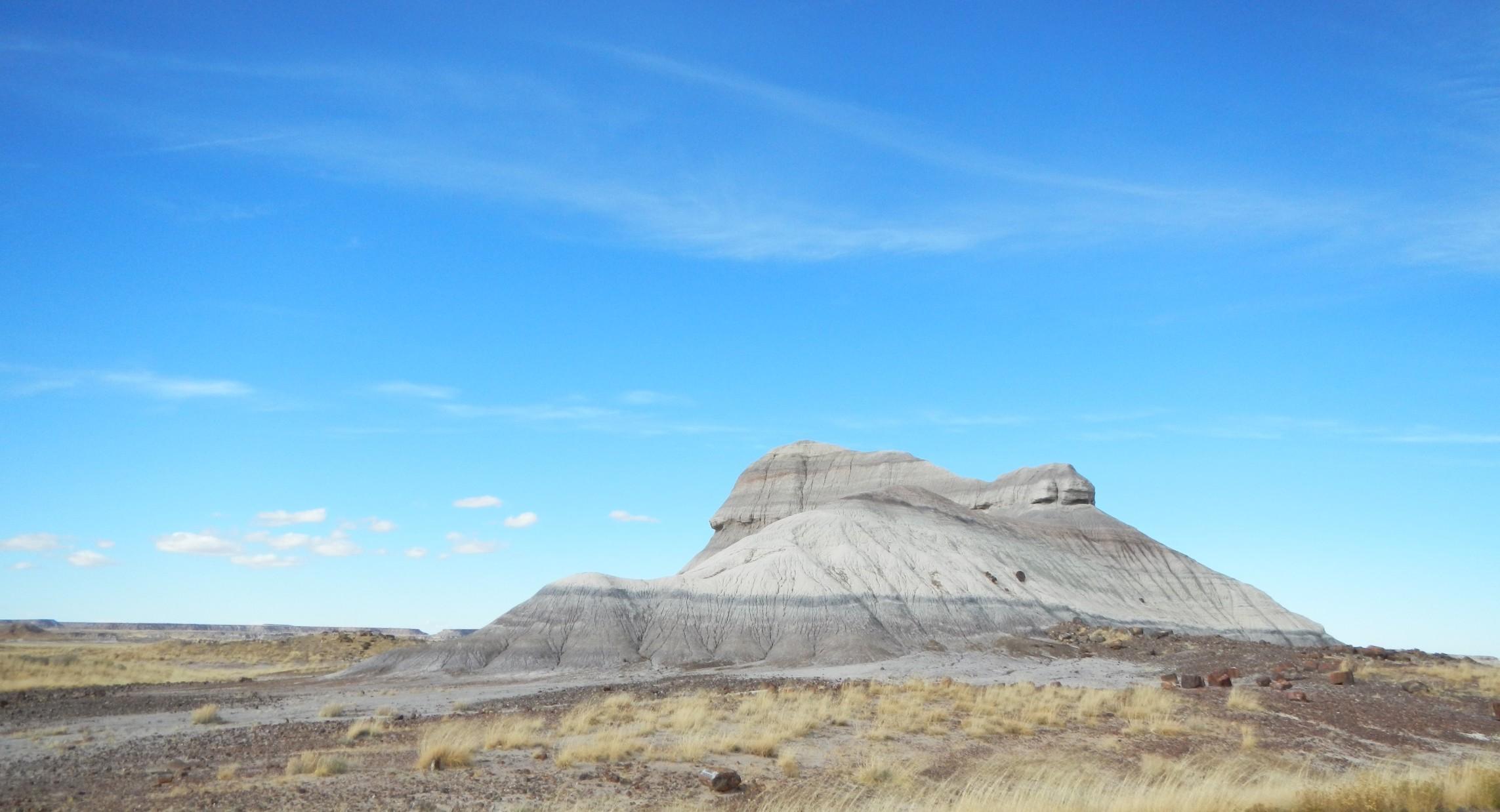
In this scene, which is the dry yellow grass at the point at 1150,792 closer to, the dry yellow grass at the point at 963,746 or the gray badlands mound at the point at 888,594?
the dry yellow grass at the point at 963,746

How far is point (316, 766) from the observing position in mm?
15484

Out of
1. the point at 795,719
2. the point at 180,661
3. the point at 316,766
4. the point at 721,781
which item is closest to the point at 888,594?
the point at 795,719

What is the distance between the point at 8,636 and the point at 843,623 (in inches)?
4481

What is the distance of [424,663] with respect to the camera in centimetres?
4644

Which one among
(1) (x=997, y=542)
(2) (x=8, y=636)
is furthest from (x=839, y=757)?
(2) (x=8, y=636)

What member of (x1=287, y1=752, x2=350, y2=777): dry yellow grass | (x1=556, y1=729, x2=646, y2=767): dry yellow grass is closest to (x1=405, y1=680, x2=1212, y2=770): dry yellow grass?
(x1=556, y1=729, x2=646, y2=767): dry yellow grass

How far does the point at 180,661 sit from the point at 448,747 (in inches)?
2220

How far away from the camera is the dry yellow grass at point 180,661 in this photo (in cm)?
4678

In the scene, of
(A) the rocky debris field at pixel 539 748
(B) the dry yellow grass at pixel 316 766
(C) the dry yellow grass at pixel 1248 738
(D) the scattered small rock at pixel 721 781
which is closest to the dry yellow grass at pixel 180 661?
(A) the rocky debris field at pixel 539 748

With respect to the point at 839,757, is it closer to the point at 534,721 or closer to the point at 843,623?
the point at 534,721

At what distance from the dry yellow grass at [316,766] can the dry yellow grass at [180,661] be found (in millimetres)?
31774

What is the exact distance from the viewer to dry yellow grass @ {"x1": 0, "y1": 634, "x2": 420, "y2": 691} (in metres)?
46.8

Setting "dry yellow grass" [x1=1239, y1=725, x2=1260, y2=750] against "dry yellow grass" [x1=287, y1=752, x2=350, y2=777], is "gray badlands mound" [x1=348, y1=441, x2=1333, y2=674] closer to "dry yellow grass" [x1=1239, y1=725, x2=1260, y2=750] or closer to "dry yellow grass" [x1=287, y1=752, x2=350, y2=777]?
"dry yellow grass" [x1=1239, y1=725, x2=1260, y2=750]

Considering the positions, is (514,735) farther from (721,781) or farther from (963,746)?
(963,746)
